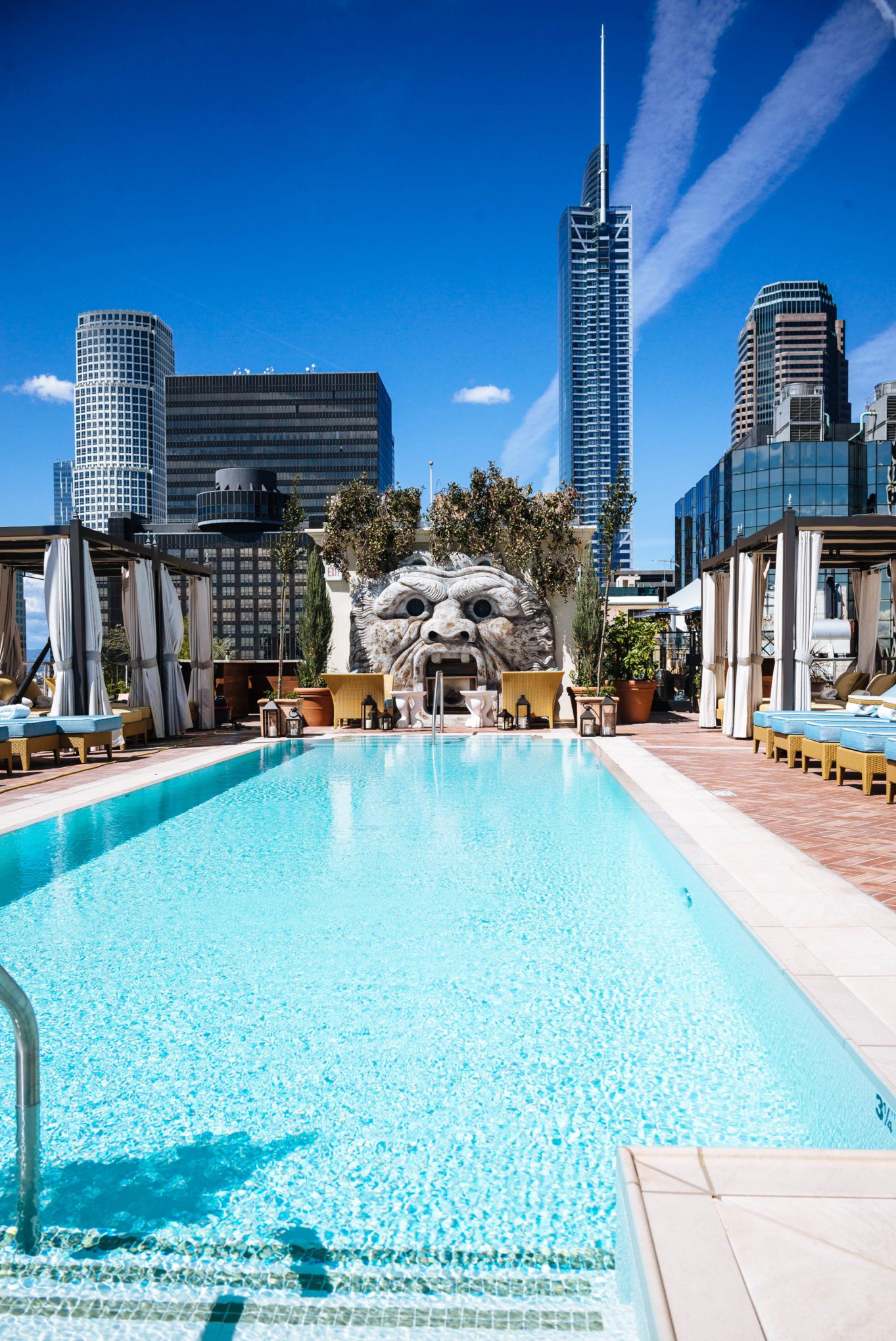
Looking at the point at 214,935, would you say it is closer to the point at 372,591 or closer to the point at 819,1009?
the point at 819,1009

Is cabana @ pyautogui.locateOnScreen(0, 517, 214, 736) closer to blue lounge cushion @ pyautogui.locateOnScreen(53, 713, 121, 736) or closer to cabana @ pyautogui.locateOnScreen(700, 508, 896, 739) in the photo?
blue lounge cushion @ pyautogui.locateOnScreen(53, 713, 121, 736)

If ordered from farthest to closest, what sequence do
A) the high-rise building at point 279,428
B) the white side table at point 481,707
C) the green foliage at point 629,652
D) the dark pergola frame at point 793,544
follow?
the high-rise building at point 279,428 < the green foliage at point 629,652 < the white side table at point 481,707 < the dark pergola frame at point 793,544

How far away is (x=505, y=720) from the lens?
47.7 feet

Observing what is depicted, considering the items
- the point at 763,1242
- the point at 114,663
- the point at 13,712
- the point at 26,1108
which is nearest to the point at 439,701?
the point at 114,663

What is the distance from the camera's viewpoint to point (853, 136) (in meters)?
18.9

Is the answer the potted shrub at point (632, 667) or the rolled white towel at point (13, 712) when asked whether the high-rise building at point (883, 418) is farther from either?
the rolled white towel at point (13, 712)

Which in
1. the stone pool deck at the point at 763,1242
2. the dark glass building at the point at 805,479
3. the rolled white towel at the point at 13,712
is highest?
the dark glass building at the point at 805,479

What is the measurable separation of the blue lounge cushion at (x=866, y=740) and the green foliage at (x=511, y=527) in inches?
349

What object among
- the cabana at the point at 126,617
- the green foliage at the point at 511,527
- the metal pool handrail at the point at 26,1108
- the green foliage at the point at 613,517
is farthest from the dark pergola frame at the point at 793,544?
the metal pool handrail at the point at 26,1108

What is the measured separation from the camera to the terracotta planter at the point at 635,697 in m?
15.7

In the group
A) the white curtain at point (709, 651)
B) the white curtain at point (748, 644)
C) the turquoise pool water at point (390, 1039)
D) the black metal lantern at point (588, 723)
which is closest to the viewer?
the turquoise pool water at point (390, 1039)

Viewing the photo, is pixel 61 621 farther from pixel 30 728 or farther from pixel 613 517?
pixel 613 517

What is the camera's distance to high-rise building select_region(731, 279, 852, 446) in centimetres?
14750

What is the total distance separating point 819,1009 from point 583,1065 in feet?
2.85
